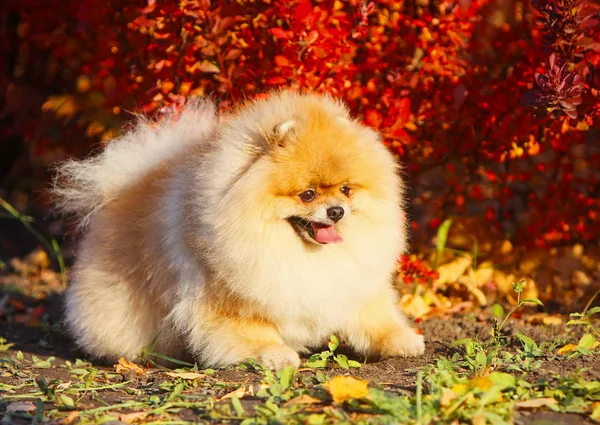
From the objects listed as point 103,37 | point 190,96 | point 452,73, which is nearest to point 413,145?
point 452,73

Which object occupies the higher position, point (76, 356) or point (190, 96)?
point (190, 96)

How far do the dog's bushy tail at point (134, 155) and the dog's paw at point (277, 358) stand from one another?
1271mm

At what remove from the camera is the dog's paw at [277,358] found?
382 centimetres

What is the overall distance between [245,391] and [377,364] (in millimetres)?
860

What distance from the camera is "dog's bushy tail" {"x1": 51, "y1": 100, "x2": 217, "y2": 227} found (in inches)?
181

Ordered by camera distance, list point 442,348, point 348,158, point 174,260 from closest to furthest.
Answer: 1. point 348,158
2. point 174,260
3. point 442,348

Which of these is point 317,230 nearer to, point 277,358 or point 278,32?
point 277,358

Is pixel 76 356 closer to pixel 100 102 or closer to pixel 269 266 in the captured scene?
pixel 269 266

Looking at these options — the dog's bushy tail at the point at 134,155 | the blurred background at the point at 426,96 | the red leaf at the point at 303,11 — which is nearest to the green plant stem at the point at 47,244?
the blurred background at the point at 426,96

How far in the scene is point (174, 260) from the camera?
409 centimetres

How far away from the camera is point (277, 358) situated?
3838 mm

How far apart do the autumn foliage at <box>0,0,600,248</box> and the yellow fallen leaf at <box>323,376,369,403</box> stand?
1.88 meters

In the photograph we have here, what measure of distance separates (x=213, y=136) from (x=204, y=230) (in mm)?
571

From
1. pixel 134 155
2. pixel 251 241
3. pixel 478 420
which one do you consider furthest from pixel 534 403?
pixel 134 155
